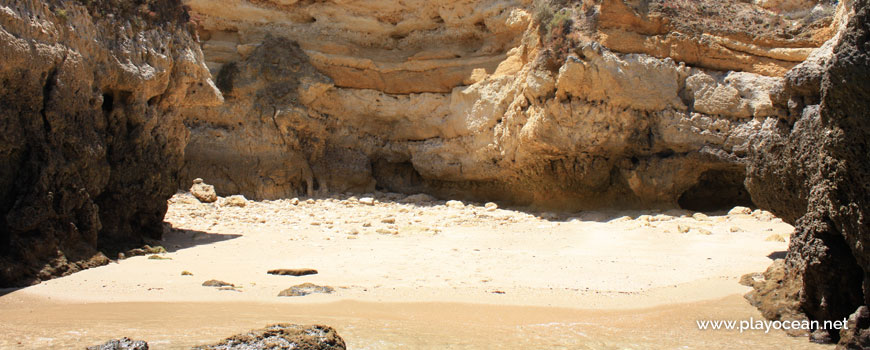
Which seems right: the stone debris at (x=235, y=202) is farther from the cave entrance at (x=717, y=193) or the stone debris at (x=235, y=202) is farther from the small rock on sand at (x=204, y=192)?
the cave entrance at (x=717, y=193)

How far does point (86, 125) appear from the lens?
7508mm

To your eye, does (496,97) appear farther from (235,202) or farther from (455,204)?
(235,202)

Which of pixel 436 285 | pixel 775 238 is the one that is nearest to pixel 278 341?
pixel 436 285

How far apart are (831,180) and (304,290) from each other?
3995mm

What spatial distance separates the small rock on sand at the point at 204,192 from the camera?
41.2ft

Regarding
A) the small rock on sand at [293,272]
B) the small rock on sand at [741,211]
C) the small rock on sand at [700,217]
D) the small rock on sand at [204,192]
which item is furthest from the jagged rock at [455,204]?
the small rock on sand at [293,272]

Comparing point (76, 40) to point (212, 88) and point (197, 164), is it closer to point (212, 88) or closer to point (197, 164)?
point (212, 88)

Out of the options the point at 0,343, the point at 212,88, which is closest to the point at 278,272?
the point at 0,343

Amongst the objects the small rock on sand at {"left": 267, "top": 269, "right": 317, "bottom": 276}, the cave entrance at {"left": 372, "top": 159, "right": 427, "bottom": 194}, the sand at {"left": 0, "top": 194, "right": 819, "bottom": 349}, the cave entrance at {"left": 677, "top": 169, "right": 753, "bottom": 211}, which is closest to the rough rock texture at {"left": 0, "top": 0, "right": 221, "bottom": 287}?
the sand at {"left": 0, "top": 194, "right": 819, "bottom": 349}

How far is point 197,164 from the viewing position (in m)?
14.0

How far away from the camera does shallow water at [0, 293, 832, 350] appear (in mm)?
3967

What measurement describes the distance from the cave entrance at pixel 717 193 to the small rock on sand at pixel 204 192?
353 inches

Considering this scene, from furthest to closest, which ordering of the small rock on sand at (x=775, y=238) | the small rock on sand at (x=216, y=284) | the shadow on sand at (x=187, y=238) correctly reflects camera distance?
the shadow on sand at (x=187, y=238) < the small rock on sand at (x=775, y=238) < the small rock on sand at (x=216, y=284)

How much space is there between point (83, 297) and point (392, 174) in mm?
10807
